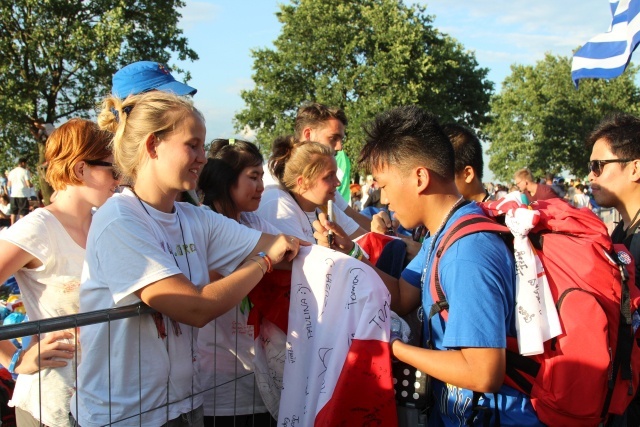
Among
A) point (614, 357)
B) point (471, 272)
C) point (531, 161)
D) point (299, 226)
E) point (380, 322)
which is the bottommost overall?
point (614, 357)

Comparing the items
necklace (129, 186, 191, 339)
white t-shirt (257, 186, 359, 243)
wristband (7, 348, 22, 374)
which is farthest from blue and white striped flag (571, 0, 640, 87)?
wristband (7, 348, 22, 374)

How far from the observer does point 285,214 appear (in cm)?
407

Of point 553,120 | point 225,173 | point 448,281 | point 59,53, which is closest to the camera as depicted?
point 448,281

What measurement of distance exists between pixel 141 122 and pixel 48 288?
1.01 m

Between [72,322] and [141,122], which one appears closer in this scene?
[72,322]

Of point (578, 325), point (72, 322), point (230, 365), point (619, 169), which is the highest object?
point (619, 169)

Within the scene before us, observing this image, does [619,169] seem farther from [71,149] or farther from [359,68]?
[359,68]

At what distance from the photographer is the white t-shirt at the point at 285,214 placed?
13.1 ft

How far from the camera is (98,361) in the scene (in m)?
2.37

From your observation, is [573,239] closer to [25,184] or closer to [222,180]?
[222,180]

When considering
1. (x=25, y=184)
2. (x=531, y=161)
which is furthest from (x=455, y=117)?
(x=25, y=184)

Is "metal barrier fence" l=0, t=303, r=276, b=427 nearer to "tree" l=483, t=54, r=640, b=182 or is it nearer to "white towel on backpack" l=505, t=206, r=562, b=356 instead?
"white towel on backpack" l=505, t=206, r=562, b=356

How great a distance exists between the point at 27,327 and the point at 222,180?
183cm

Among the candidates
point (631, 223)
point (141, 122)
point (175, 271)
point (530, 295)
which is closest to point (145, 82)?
point (141, 122)
